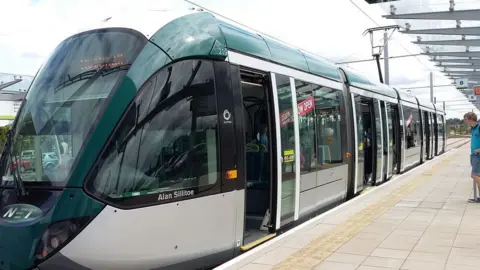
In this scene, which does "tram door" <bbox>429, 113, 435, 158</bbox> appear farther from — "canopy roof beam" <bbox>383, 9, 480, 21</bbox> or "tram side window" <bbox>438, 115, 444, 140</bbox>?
"canopy roof beam" <bbox>383, 9, 480, 21</bbox>

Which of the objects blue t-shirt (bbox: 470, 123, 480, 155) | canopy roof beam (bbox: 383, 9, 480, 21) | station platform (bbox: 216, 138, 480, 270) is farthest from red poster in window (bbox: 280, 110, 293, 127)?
canopy roof beam (bbox: 383, 9, 480, 21)

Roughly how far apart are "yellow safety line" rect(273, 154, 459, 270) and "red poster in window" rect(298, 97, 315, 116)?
189cm

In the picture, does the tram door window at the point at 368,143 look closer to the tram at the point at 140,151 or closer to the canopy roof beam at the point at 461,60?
the tram at the point at 140,151

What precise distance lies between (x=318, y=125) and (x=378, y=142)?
489 centimetres

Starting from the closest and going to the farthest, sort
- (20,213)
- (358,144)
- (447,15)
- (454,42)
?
(20,213)
(358,144)
(447,15)
(454,42)

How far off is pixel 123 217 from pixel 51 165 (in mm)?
942

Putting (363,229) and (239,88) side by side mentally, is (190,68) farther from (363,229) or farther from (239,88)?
(363,229)

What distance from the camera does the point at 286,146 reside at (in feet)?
22.2

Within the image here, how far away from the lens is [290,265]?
16.9ft

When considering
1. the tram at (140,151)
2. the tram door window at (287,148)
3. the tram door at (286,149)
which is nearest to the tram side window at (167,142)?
the tram at (140,151)

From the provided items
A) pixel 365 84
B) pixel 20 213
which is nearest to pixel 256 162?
pixel 20 213

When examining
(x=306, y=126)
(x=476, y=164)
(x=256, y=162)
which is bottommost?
(x=476, y=164)

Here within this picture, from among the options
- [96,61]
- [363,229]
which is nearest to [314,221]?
[363,229]

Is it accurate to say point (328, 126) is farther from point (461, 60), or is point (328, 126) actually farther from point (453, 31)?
point (461, 60)
